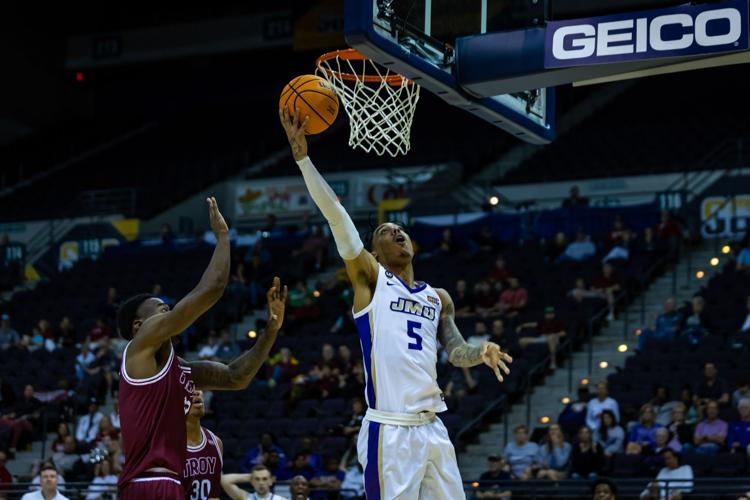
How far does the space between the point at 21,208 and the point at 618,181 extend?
14.3 meters

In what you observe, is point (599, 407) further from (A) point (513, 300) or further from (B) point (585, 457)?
(A) point (513, 300)

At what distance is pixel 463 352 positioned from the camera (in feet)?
22.5

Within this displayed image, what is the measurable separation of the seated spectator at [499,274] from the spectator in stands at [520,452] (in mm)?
4553

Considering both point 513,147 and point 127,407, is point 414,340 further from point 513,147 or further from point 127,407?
point 513,147

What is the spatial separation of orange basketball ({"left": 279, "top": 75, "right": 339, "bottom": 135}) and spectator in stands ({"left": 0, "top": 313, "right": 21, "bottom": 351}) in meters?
14.9

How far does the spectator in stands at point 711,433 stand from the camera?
13.6m

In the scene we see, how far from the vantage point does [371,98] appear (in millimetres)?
9016

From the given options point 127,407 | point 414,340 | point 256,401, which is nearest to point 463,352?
point 414,340

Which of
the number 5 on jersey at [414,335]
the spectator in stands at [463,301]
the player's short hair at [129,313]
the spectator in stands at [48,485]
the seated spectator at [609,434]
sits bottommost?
the spectator in stands at [48,485]

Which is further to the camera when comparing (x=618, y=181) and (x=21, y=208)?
(x=21, y=208)

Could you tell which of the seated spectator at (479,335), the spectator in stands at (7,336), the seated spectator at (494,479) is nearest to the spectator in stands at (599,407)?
the seated spectator at (494,479)

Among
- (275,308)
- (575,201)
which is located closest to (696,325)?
(575,201)

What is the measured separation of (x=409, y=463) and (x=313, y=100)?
236 centimetres

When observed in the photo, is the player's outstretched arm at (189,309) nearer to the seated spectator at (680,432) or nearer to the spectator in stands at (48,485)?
the spectator in stands at (48,485)
